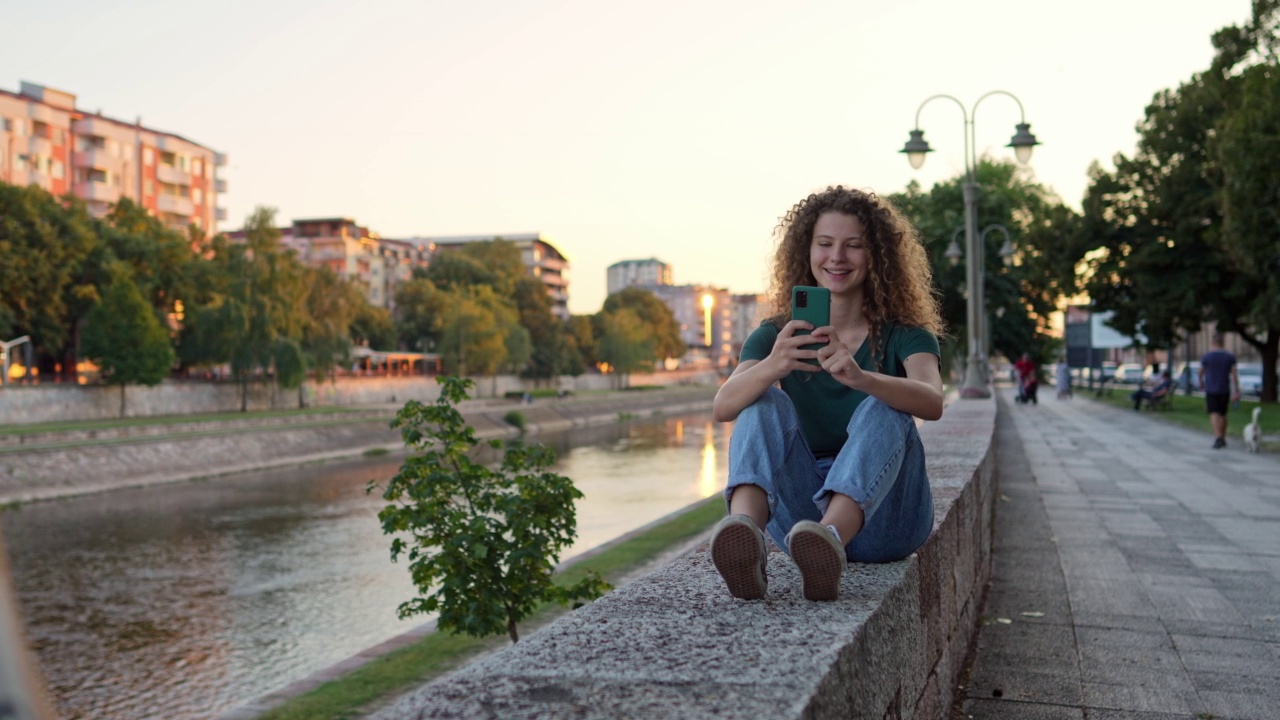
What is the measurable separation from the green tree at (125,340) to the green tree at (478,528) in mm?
39093

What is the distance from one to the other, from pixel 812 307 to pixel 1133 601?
142 inches

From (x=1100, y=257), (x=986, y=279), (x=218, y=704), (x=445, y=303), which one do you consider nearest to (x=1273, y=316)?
(x=1100, y=257)

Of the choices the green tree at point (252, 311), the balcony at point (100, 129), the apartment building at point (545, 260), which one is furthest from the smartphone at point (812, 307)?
the apartment building at point (545, 260)

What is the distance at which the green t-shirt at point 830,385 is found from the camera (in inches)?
143

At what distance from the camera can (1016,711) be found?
160 inches

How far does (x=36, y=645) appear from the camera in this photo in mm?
13500

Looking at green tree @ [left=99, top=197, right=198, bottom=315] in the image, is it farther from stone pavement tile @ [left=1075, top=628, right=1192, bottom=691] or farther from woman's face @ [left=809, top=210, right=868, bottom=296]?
woman's face @ [left=809, top=210, right=868, bottom=296]

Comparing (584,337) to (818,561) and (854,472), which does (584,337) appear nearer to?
(854,472)

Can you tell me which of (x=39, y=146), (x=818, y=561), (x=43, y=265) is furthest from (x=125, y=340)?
(x=818, y=561)

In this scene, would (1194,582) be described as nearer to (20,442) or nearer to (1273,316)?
(1273,316)

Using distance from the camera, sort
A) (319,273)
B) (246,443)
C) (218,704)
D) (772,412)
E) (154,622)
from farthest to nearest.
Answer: (319,273)
(246,443)
(154,622)
(218,704)
(772,412)

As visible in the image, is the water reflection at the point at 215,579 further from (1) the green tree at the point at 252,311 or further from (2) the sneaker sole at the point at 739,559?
(1) the green tree at the point at 252,311

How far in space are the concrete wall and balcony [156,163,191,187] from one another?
25.5 meters

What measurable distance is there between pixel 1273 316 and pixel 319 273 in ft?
148
